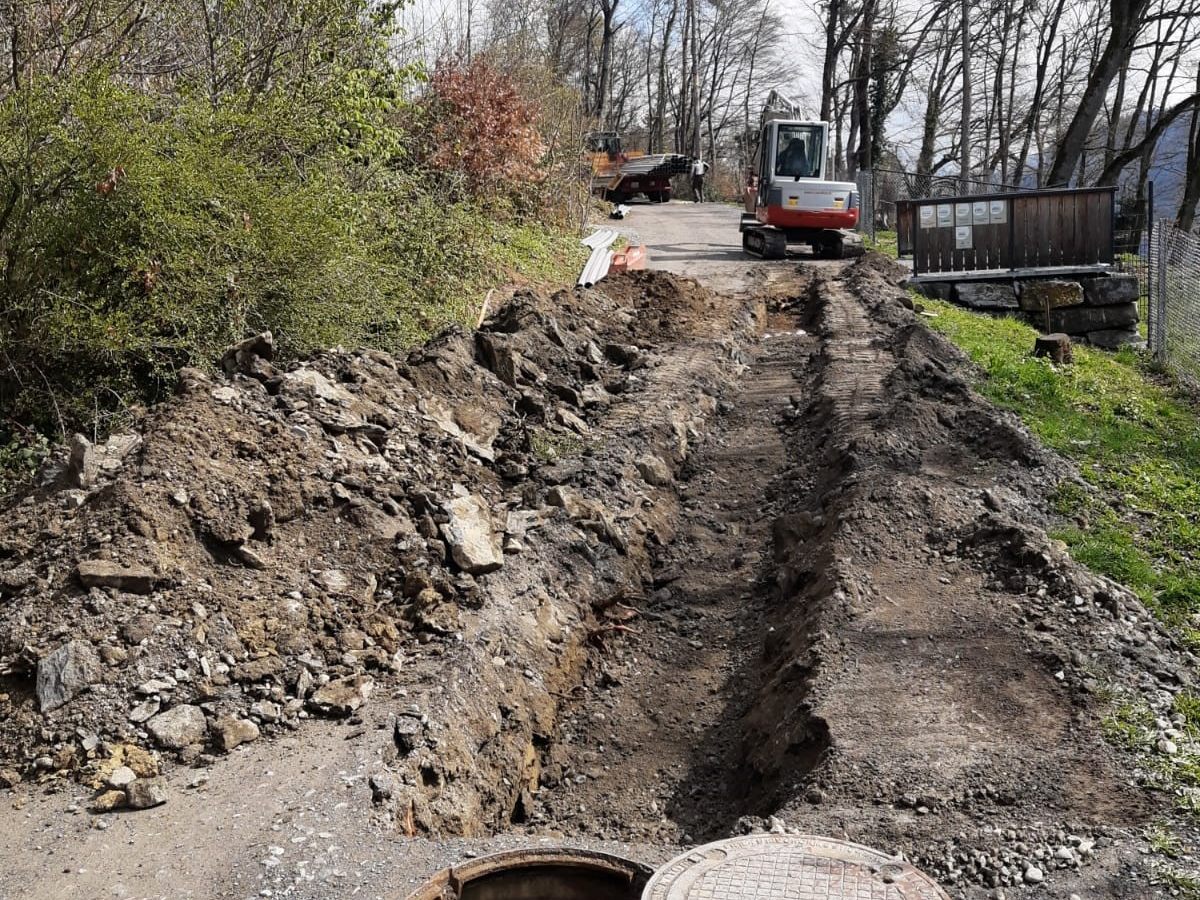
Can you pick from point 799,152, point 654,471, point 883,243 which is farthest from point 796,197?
point 654,471

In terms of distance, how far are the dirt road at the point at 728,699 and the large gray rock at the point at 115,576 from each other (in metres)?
0.95

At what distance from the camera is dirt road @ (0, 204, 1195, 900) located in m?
3.78

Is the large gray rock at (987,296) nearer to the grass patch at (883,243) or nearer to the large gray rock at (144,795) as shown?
the grass patch at (883,243)

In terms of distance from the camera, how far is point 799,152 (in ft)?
72.2

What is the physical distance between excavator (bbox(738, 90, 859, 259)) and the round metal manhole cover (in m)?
18.4

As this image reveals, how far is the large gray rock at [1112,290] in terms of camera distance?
15.3m

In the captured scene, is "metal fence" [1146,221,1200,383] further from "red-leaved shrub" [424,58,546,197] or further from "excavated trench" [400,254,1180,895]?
"red-leaved shrub" [424,58,546,197]

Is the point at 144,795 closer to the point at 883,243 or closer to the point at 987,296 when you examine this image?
the point at 987,296

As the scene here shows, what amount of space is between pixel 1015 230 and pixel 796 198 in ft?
18.1

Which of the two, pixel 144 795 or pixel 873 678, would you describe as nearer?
pixel 144 795

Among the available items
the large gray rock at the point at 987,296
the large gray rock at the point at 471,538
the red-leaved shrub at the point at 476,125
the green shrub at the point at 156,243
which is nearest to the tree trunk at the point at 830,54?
the red-leaved shrub at the point at 476,125

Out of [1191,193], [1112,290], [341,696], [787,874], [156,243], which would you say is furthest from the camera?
[1191,193]

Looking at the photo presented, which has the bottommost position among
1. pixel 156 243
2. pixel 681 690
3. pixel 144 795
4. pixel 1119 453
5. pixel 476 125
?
pixel 681 690

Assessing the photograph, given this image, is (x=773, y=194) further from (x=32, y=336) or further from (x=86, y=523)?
(x=86, y=523)
